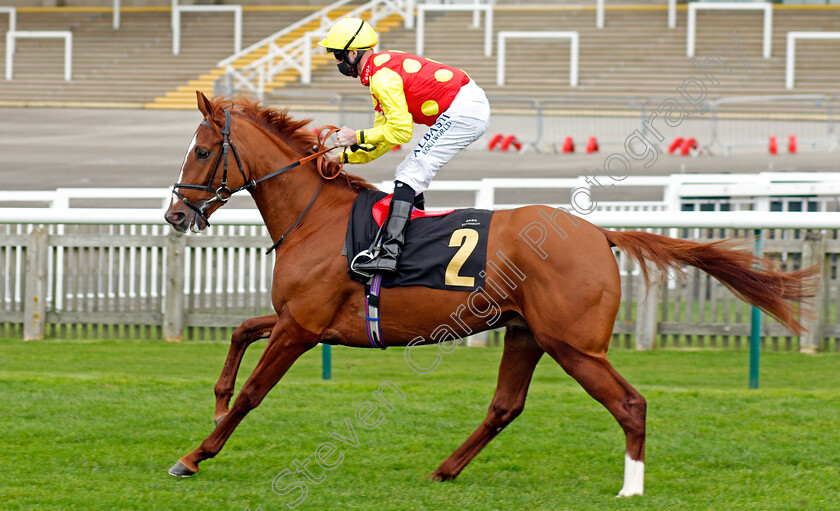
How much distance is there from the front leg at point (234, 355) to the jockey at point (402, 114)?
0.76 meters

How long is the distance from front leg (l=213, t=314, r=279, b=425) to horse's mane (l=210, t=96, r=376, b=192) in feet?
2.44

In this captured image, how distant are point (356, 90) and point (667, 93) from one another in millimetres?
7271

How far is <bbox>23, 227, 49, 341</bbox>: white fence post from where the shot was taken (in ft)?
23.6

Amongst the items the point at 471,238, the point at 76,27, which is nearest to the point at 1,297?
the point at 471,238

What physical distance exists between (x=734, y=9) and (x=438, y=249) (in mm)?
23826

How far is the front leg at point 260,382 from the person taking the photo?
398 cm

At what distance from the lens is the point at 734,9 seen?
25.3 metres

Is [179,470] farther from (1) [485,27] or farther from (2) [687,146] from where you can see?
(1) [485,27]

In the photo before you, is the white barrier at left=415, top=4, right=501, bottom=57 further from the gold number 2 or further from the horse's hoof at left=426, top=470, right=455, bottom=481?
the horse's hoof at left=426, top=470, right=455, bottom=481

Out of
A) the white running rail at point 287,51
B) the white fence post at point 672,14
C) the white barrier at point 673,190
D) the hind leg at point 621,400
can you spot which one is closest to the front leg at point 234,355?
the hind leg at point 621,400

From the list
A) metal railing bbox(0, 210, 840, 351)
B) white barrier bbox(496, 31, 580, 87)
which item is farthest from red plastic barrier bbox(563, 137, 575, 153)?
metal railing bbox(0, 210, 840, 351)

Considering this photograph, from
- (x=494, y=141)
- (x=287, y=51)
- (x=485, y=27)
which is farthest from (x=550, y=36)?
(x=494, y=141)

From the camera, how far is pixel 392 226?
Answer: 401cm

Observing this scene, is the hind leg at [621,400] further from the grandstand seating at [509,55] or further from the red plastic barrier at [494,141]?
the grandstand seating at [509,55]
